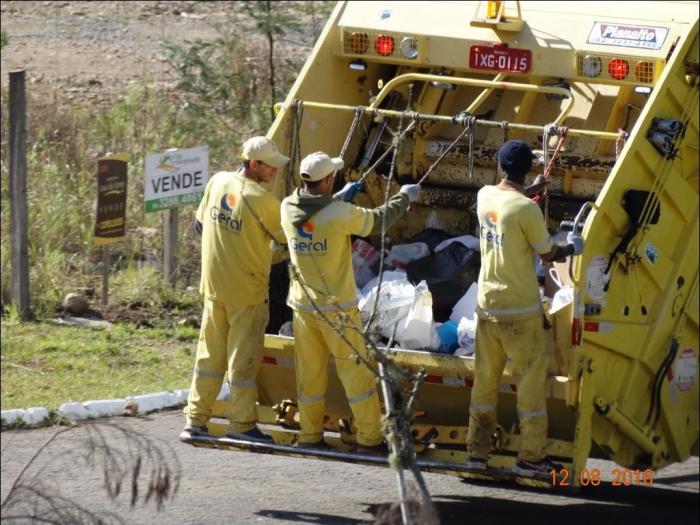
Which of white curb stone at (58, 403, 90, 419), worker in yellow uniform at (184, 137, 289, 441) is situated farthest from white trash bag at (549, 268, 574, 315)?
white curb stone at (58, 403, 90, 419)

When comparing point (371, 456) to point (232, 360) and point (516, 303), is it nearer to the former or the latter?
point (232, 360)

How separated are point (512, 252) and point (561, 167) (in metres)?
1.46

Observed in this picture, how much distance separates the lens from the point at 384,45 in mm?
7188

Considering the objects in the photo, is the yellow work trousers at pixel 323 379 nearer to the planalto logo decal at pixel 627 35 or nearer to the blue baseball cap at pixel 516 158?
the blue baseball cap at pixel 516 158

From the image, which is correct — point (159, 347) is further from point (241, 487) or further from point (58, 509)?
point (58, 509)

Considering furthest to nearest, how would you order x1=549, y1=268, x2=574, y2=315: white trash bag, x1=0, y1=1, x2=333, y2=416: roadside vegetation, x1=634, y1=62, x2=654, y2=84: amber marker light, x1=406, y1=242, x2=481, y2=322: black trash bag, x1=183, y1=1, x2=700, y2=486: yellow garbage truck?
1. x1=0, y1=1, x2=333, y2=416: roadside vegetation
2. x1=634, y1=62, x2=654, y2=84: amber marker light
3. x1=406, y1=242, x2=481, y2=322: black trash bag
4. x1=183, y1=1, x2=700, y2=486: yellow garbage truck
5. x1=549, y1=268, x2=574, y2=315: white trash bag

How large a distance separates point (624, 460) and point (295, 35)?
9.27 m

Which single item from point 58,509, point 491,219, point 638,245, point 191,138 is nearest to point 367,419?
point 491,219

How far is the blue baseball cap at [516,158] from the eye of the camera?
19.1 feet

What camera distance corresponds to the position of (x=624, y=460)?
21.0 feet

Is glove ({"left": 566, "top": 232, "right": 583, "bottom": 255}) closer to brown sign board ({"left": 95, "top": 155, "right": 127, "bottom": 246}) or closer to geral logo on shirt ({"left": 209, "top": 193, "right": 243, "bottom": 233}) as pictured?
geral logo on shirt ({"left": 209, "top": 193, "right": 243, "bottom": 233})

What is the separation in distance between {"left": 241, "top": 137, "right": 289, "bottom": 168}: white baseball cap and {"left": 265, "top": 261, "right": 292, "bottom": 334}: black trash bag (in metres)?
0.66

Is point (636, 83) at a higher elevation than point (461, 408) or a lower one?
higher

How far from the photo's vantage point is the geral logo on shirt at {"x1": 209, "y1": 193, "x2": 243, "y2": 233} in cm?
620
